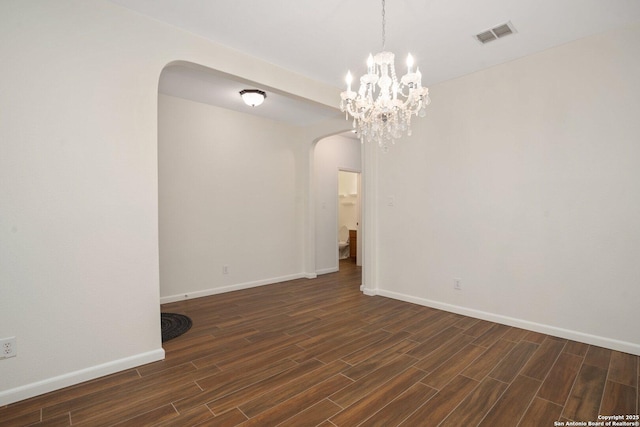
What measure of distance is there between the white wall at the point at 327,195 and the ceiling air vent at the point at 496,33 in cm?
→ 338

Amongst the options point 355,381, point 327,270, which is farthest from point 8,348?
point 327,270

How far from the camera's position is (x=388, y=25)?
8.48 ft

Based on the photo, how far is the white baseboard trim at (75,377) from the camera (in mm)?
1933

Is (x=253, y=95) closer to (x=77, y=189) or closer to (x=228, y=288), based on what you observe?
(x=77, y=189)

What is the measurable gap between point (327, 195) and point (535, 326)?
397 cm

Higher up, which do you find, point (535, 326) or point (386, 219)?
point (386, 219)

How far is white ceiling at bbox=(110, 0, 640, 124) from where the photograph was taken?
2344 millimetres

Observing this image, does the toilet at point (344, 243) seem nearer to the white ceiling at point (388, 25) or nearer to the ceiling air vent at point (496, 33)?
the white ceiling at point (388, 25)

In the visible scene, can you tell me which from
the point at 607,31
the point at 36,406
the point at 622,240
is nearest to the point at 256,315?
the point at 36,406

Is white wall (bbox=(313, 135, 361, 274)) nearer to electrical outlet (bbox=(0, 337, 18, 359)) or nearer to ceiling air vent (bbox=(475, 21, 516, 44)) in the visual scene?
ceiling air vent (bbox=(475, 21, 516, 44))

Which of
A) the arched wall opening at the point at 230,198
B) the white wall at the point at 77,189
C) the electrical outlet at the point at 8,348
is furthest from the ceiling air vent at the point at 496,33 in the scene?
the electrical outlet at the point at 8,348

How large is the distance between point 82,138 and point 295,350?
7.72 ft

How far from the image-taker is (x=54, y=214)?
209cm

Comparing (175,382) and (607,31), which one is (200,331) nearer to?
(175,382)
